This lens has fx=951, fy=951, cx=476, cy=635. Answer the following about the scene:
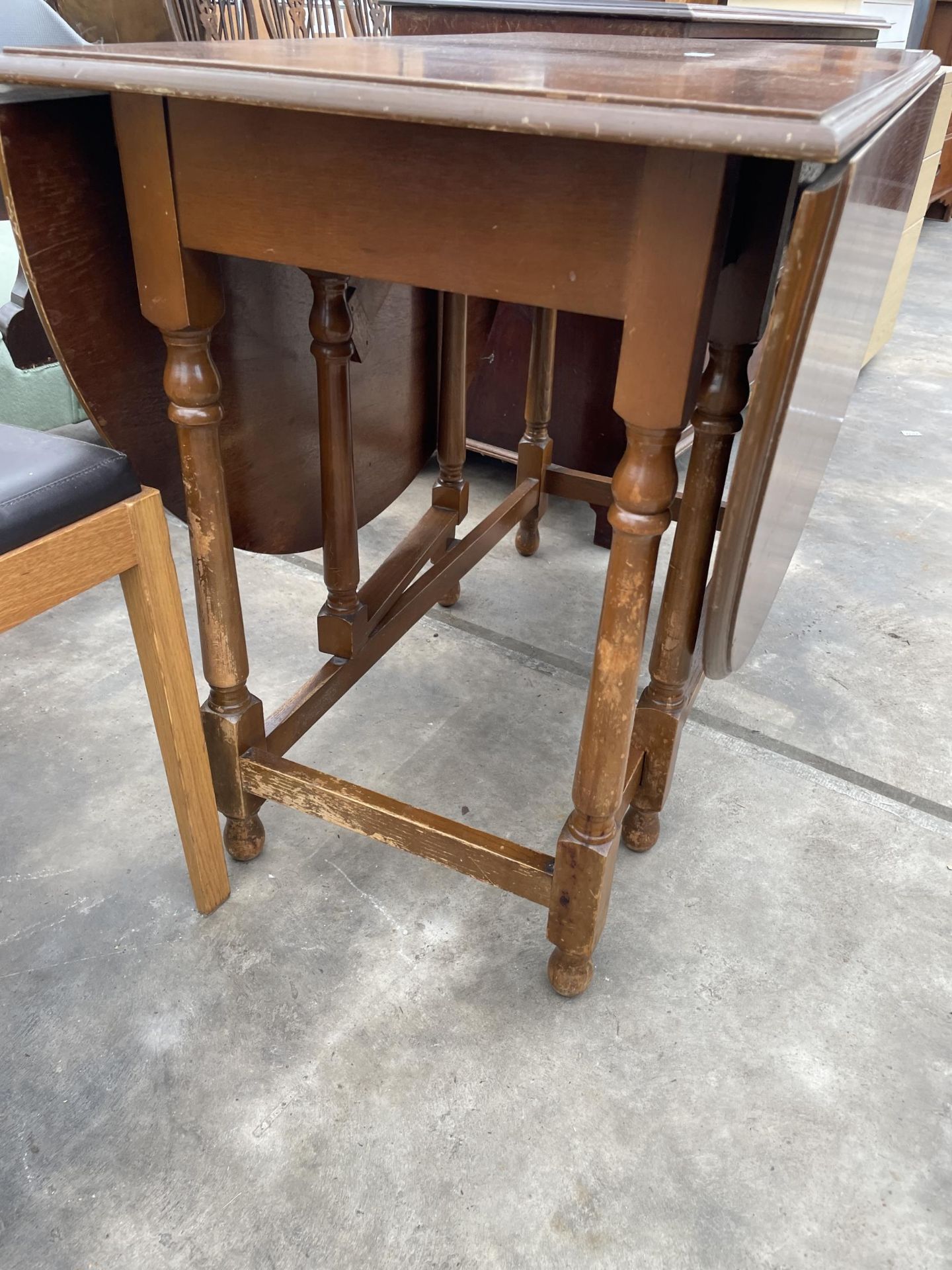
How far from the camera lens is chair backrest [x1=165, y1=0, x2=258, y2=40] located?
1874 millimetres

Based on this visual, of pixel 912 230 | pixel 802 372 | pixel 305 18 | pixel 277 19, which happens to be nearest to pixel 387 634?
pixel 802 372

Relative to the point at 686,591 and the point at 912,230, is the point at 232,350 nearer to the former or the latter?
the point at 686,591

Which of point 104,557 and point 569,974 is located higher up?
point 104,557

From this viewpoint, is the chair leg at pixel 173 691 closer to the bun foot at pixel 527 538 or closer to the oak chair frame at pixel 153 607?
the oak chair frame at pixel 153 607

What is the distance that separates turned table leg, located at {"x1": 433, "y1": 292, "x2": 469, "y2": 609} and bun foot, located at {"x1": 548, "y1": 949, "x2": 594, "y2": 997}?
71 cm

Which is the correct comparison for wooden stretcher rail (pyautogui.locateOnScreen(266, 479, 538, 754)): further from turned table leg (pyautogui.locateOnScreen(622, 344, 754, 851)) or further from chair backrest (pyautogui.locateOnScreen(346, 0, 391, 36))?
chair backrest (pyautogui.locateOnScreen(346, 0, 391, 36))

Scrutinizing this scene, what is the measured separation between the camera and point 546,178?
77cm

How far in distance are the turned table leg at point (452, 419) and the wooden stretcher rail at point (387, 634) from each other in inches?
2.2

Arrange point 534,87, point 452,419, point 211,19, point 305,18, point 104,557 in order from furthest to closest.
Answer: point 305,18 < point 211,19 < point 452,419 < point 104,557 < point 534,87

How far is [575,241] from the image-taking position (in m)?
0.79

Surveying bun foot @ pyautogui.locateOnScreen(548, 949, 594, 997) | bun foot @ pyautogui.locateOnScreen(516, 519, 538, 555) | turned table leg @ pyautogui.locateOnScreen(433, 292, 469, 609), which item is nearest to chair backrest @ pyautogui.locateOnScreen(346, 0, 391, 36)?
turned table leg @ pyautogui.locateOnScreen(433, 292, 469, 609)

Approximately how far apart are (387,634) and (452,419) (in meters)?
0.48

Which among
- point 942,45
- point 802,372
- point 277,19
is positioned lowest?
point 942,45

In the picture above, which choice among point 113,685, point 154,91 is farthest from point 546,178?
point 113,685
